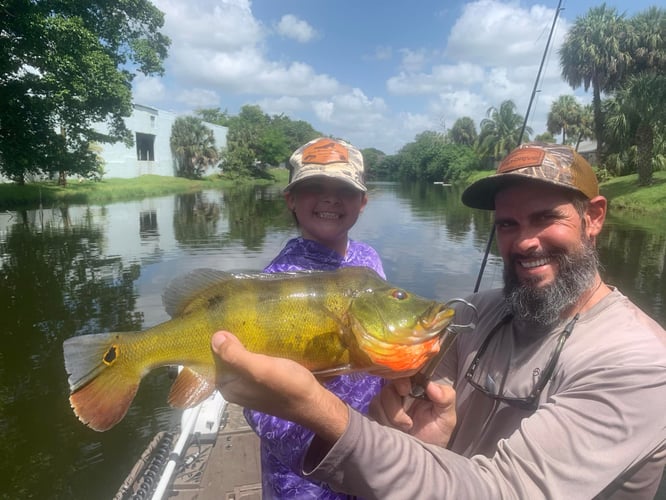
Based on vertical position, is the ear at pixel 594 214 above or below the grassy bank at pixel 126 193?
above

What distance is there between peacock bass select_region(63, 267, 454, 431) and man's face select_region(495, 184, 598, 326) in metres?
0.58

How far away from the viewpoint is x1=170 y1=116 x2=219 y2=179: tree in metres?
57.8

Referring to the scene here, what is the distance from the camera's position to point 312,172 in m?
2.45

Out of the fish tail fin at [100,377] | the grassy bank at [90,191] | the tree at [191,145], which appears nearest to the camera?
the fish tail fin at [100,377]

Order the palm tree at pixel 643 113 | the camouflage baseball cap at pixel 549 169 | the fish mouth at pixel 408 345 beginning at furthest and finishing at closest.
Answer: the palm tree at pixel 643 113 < the camouflage baseball cap at pixel 549 169 < the fish mouth at pixel 408 345

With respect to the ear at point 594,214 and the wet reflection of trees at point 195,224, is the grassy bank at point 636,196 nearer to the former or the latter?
the wet reflection of trees at point 195,224

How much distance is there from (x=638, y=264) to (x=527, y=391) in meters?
15.7

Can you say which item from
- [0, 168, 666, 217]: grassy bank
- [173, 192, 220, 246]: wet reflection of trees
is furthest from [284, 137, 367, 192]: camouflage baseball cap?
[0, 168, 666, 217]: grassy bank

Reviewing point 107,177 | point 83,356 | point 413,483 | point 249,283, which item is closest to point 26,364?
point 83,356

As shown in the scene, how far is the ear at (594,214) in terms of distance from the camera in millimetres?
2318

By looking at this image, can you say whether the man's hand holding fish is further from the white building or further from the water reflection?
the white building

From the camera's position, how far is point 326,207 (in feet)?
8.29

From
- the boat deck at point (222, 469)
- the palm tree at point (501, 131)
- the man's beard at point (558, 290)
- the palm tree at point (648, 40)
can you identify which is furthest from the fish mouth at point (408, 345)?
the palm tree at point (501, 131)

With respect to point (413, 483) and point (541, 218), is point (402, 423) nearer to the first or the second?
point (413, 483)
